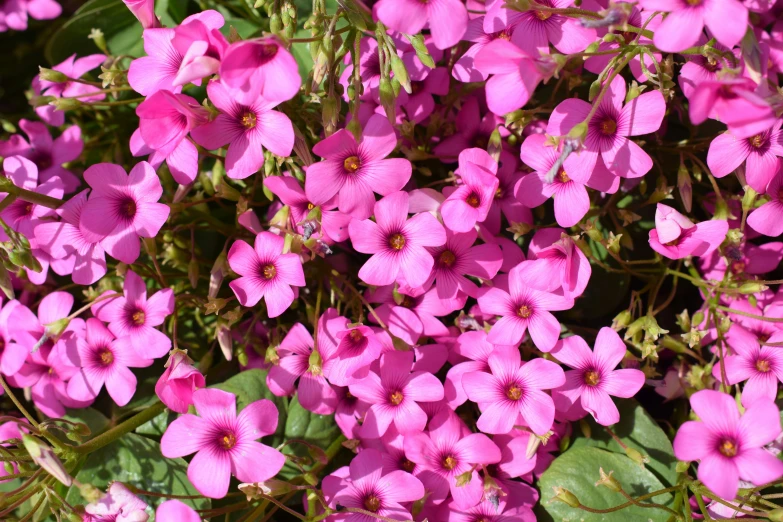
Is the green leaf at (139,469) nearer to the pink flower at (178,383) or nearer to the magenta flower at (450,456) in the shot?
the pink flower at (178,383)

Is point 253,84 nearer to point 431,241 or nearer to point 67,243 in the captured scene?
point 431,241

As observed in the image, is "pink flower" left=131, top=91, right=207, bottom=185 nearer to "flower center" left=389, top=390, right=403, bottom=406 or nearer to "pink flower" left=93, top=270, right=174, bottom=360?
"pink flower" left=93, top=270, right=174, bottom=360

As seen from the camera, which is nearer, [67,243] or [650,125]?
[650,125]

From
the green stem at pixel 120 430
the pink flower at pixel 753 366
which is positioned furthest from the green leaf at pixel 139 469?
the pink flower at pixel 753 366

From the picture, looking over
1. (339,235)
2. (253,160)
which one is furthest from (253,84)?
(339,235)

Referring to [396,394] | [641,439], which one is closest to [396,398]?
[396,394]
